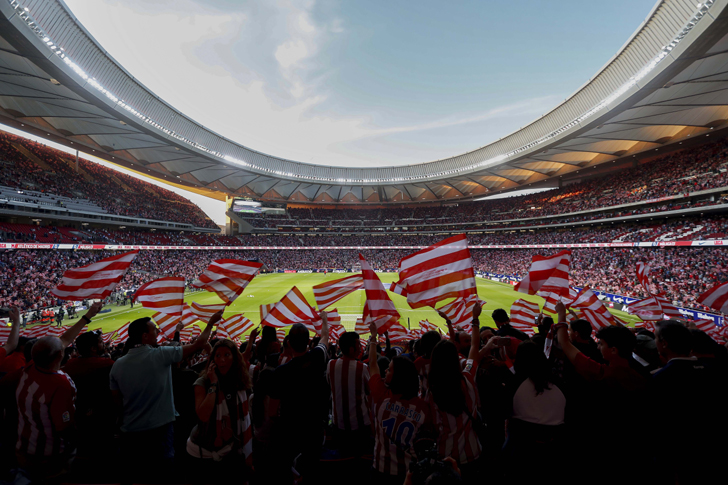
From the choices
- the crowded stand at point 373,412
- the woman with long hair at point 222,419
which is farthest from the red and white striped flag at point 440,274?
the woman with long hair at point 222,419

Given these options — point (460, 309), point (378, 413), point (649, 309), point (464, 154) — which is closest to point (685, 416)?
point (378, 413)

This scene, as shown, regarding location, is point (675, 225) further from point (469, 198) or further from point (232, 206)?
point (232, 206)

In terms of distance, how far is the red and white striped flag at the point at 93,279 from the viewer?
21.7 ft

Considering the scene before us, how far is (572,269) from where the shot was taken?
37.0 m

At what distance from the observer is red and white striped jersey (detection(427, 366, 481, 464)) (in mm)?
2730

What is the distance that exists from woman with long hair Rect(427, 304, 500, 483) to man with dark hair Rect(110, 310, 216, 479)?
2.80 m

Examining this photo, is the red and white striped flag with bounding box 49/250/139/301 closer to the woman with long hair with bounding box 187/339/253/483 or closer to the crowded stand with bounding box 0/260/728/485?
the crowded stand with bounding box 0/260/728/485

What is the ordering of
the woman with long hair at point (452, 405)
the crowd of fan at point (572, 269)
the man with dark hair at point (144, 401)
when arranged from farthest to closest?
the crowd of fan at point (572, 269) → the man with dark hair at point (144, 401) → the woman with long hair at point (452, 405)

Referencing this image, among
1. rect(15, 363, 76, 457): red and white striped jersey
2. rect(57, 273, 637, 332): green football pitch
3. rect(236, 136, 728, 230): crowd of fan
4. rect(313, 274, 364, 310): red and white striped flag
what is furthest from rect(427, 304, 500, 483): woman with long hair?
rect(236, 136, 728, 230): crowd of fan

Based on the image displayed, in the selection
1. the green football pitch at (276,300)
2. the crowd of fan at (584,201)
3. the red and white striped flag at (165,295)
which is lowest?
the green football pitch at (276,300)

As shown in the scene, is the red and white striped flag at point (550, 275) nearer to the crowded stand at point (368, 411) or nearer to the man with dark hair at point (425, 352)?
the crowded stand at point (368, 411)

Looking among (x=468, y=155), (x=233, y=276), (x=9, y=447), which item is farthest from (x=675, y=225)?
(x=9, y=447)

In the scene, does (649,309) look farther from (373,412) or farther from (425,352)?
(373,412)

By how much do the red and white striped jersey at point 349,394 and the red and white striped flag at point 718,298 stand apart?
317 inches
